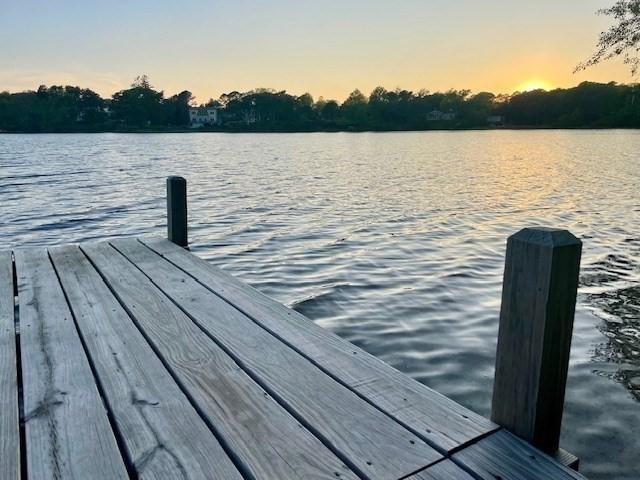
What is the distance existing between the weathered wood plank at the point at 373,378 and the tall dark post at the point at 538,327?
0.18m

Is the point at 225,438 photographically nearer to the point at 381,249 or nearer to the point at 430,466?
the point at 430,466

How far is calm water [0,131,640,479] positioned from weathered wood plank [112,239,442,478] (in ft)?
5.81

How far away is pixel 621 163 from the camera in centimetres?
2653

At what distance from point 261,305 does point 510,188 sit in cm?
1592

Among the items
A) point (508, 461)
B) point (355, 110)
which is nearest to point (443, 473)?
point (508, 461)

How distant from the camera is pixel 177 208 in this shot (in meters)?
5.10

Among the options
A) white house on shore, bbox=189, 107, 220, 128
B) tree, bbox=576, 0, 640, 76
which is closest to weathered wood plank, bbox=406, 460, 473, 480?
tree, bbox=576, 0, 640, 76

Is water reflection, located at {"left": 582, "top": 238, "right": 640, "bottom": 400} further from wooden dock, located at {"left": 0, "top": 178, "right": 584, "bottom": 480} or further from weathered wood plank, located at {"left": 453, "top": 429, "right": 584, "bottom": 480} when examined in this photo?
wooden dock, located at {"left": 0, "top": 178, "right": 584, "bottom": 480}

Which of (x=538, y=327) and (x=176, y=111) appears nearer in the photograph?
(x=538, y=327)

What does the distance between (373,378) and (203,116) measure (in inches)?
5493

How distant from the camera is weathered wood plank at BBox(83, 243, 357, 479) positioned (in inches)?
65.1

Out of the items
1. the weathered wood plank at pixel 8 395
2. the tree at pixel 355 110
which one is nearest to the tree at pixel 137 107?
the tree at pixel 355 110

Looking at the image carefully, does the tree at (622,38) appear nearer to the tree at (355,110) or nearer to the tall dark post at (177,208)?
the tall dark post at (177,208)

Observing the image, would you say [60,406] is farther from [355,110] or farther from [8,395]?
[355,110]
